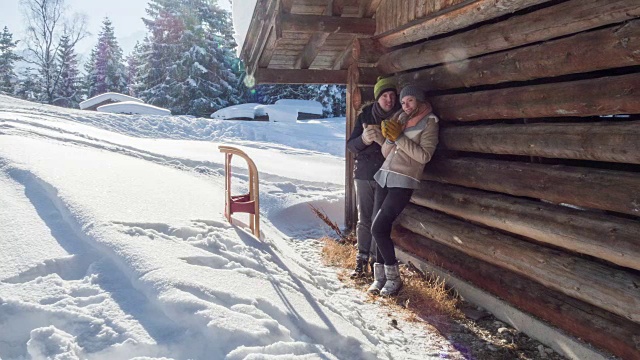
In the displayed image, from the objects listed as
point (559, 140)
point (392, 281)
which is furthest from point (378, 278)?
point (559, 140)

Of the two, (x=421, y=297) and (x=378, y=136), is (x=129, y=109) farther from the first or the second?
(x=421, y=297)

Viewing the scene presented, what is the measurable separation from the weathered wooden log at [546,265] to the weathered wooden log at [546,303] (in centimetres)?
8

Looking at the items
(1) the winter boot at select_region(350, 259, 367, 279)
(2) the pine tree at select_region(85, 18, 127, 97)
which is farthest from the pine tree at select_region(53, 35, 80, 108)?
(1) the winter boot at select_region(350, 259, 367, 279)

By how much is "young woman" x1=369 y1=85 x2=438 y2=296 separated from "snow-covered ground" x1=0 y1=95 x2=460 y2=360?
441 mm

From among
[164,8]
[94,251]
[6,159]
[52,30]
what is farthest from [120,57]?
[94,251]

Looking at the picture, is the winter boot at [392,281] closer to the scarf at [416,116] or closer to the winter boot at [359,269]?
the winter boot at [359,269]

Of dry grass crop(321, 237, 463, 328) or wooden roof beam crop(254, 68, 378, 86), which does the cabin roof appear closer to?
wooden roof beam crop(254, 68, 378, 86)

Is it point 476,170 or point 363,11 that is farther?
point 363,11

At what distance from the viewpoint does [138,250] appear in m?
3.25

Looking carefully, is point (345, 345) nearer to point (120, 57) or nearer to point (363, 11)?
point (363, 11)

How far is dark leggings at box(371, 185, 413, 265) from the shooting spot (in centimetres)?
429

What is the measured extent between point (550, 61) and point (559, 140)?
56 centimetres

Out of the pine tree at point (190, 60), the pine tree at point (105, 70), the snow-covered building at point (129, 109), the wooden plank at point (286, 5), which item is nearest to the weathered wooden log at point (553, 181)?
the wooden plank at point (286, 5)

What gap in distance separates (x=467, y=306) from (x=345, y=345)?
175 centimetres
